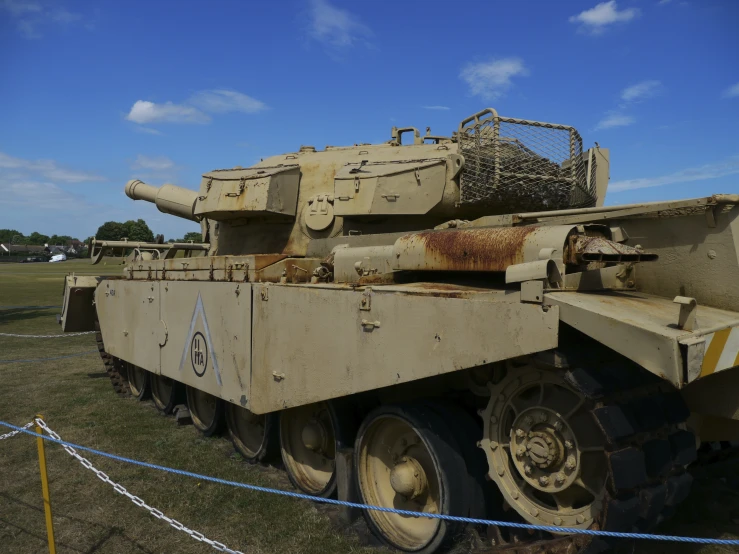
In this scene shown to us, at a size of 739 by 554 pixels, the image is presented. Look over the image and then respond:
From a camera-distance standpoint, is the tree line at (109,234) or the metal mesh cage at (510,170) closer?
the metal mesh cage at (510,170)

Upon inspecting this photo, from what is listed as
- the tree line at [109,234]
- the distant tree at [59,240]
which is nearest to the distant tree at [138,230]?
the tree line at [109,234]

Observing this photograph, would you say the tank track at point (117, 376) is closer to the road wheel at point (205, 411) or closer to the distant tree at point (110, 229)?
the road wheel at point (205, 411)

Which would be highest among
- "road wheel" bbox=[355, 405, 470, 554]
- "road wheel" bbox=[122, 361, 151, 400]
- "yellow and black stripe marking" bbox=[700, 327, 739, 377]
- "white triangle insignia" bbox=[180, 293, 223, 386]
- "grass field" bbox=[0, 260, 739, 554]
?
"yellow and black stripe marking" bbox=[700, 327, 739, 377]

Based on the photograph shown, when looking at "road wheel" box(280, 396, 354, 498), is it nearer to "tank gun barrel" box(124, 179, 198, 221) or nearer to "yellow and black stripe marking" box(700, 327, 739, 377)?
"yellow and black stripe marking" box(700, 327, 739, 377)

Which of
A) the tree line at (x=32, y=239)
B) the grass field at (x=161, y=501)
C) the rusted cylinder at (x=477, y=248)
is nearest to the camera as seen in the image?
the rusted cylinder at (x=477, y=248)

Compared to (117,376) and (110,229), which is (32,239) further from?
(117,376)

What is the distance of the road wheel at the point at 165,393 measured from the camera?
807 cm

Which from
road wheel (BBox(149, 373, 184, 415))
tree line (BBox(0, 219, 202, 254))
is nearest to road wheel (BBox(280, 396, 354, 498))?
road wheel (BBox(149, 373, 184, 415))

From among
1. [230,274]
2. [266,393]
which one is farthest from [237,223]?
[266,393]

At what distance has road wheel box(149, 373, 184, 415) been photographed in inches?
318

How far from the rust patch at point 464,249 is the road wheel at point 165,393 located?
492 cm

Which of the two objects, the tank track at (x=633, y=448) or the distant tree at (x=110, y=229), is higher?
the distant tree at (x=110, y=229)

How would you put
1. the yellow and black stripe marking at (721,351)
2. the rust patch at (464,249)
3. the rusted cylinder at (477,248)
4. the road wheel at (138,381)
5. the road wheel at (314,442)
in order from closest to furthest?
1. the yellow and black stripe marking at (721,351)
2. the rusted cylinder at (477,248)
3. the rust patch at (464,249)
4. the road wheel at (314,442)
5. the road wheel at (138,381)

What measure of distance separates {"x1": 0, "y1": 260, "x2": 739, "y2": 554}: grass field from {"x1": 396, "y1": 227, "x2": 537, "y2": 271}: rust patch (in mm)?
1770
